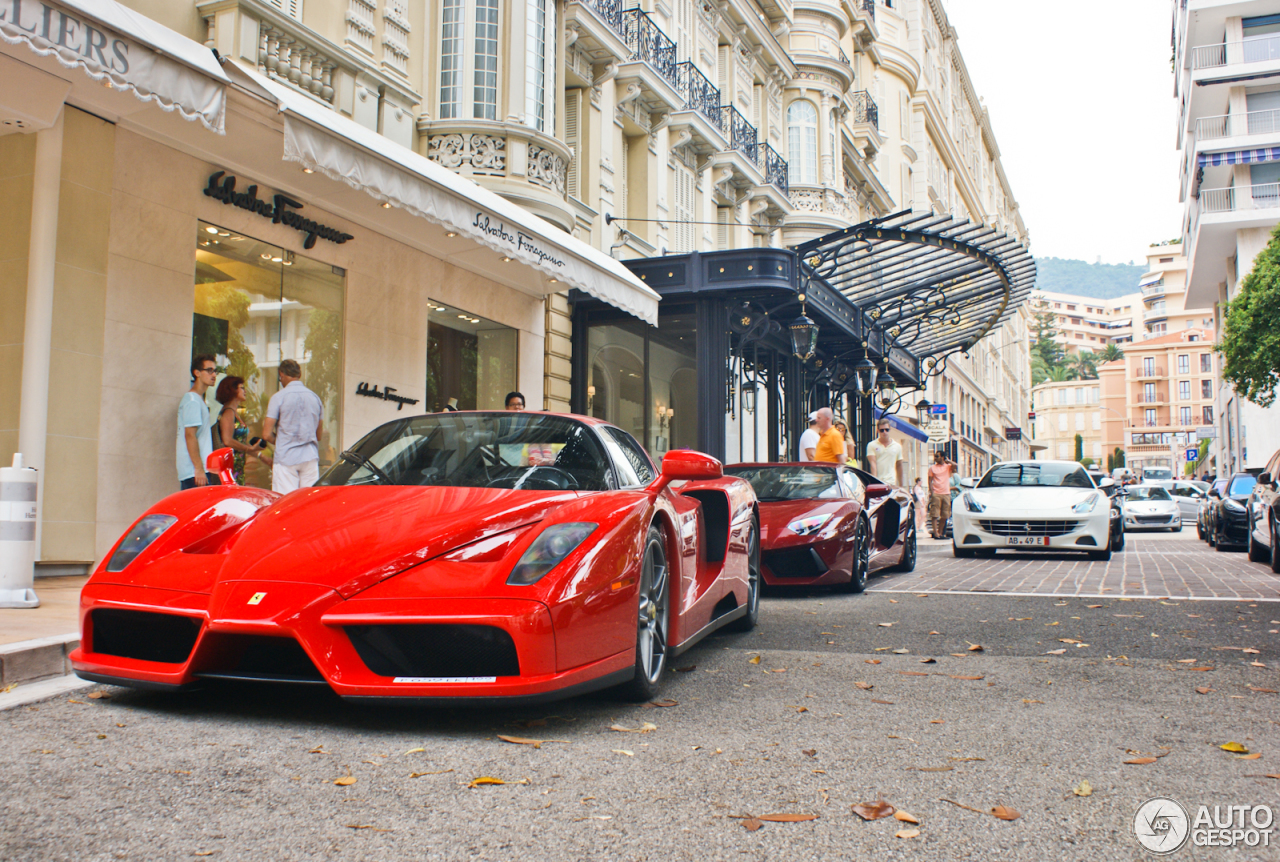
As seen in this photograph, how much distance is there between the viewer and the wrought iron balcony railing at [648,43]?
17.3 meters

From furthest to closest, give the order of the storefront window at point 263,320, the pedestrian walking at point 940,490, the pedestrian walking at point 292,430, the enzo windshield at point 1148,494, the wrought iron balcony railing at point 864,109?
1. the wrought iron balcony railing at point 864,109
2. the enzo windshield at point 1148,494
3. the pedestrian walking at point 940,490
4. the storefront window at point 263,320
5. the pedestrian walking at point 292,430

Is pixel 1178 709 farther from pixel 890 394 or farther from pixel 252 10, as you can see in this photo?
pixel 890 394

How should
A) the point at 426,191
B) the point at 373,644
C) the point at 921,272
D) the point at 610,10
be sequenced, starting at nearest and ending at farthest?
1. the point at 373,644
2. the point at 426,191
3. the point at 610,10
4. the point at 921,272

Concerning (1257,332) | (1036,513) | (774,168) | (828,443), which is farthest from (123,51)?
(1257,332)

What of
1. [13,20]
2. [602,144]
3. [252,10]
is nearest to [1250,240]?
[602,144]

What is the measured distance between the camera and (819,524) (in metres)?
8.21

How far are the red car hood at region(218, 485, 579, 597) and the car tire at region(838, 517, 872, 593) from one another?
4.90 m

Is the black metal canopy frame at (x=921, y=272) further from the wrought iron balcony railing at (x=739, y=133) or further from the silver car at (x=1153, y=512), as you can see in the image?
the silver car at (x=1153, y=512)

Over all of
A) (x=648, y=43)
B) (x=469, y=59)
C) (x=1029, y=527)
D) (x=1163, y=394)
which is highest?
(x=1163, y=394)

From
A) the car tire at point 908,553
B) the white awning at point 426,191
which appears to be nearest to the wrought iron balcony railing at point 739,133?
the white awning at point 426,191

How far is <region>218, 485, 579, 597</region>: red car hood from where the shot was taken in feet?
11.1

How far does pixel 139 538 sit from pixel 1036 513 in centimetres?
1062

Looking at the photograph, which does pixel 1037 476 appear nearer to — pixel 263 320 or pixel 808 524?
pixel 808 524
